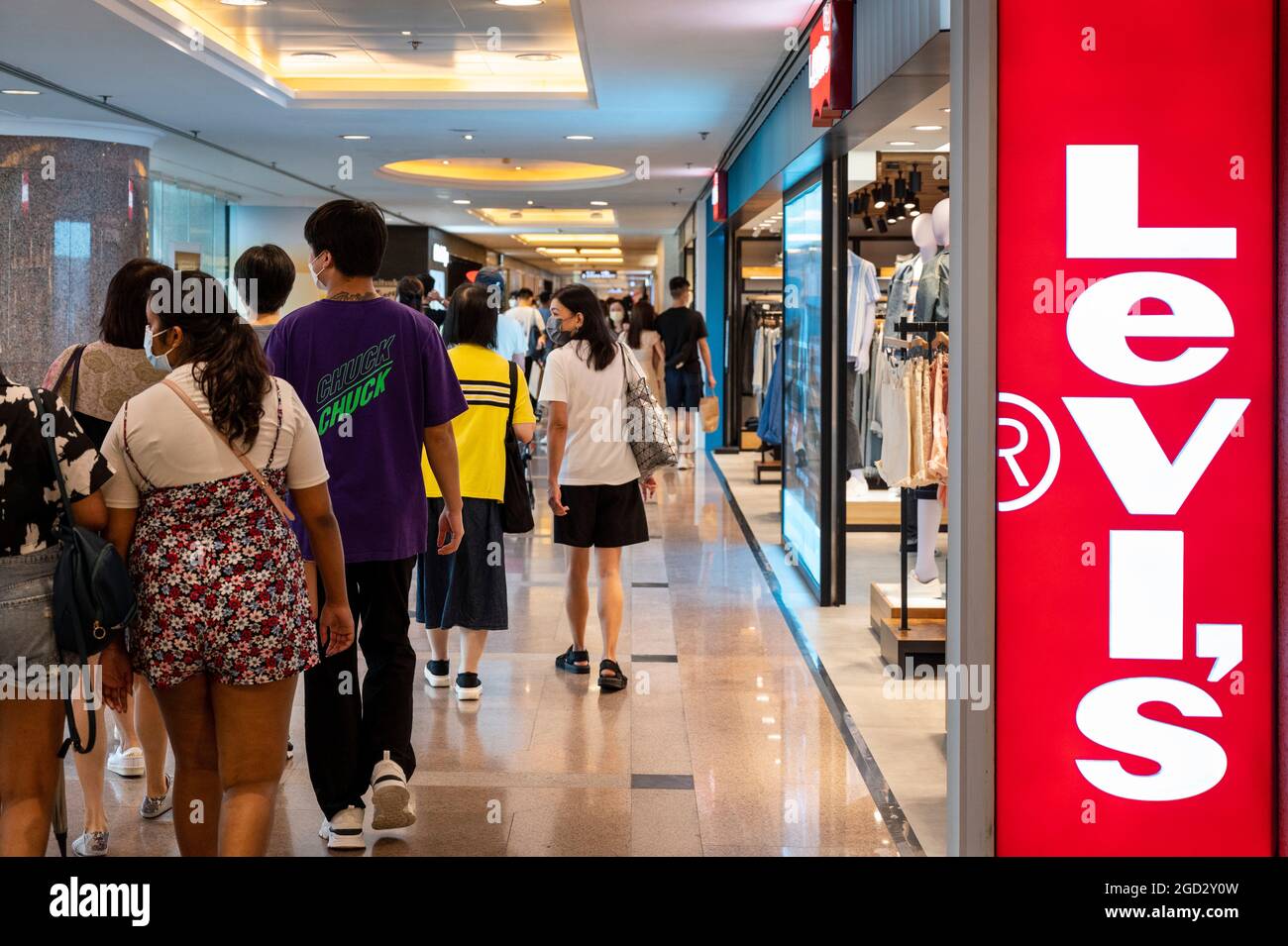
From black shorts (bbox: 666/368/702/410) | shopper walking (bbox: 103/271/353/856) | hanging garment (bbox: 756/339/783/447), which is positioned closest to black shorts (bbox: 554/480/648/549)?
shopper walking (bbox: 103/271/353/856)

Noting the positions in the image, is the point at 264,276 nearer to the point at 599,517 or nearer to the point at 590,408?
the point at 590,408

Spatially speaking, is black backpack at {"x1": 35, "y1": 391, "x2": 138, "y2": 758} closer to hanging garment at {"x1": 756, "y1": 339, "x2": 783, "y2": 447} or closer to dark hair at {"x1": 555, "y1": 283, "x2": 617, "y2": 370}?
dark hair at {"x1": 555, "y1": 283, "x2": 617, "y2": 370}

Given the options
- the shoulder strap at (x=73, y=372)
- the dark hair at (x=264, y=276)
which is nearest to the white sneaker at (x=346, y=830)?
the shoulder strap at (x=73, y=372)

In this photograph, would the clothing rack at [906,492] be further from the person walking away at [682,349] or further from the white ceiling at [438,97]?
the person walking away at [682,349]

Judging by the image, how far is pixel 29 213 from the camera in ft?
36.7

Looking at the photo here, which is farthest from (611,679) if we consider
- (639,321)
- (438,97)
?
(639,321)

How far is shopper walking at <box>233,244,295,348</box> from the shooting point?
11.7ft

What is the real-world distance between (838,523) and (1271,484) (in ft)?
13.4

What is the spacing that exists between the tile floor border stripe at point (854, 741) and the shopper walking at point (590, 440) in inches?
32.2

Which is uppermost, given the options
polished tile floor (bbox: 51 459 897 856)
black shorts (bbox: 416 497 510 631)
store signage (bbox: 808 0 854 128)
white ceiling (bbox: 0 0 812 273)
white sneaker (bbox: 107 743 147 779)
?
white ceiling (bbox: 0 0 812 273)

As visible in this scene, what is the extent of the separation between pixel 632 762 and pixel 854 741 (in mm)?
767

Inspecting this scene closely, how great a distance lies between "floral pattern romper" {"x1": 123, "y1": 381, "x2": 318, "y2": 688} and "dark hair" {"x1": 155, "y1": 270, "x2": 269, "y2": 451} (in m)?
0.12

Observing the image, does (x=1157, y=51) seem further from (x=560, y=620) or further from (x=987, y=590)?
(x=560, y=620)

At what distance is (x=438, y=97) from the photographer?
31.9 feet
